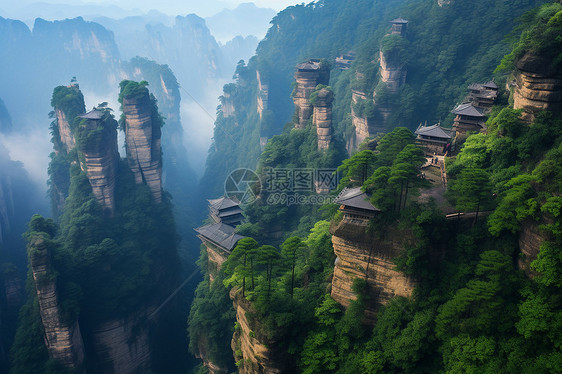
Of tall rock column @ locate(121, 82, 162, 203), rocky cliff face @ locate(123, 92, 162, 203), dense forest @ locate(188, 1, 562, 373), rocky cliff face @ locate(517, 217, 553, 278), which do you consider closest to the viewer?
dense forest @ locate(188, 1, 562, 373)

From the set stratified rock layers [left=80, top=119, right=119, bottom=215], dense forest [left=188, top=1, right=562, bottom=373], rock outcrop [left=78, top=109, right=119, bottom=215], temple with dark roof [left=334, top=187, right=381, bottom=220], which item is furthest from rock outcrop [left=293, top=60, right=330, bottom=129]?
temple with dark roof [left=334, top=187, right=381, bottom=220]

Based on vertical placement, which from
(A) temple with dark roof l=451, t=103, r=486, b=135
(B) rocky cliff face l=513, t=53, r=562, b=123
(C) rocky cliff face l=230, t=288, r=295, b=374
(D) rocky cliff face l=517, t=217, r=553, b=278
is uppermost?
(B) rocky cliff face l=513, t=53, r=562, b=123

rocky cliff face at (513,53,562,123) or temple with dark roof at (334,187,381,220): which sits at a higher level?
rocky cliff face at (513,53,562,123)

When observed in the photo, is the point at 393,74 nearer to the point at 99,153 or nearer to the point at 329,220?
the point at 329,220

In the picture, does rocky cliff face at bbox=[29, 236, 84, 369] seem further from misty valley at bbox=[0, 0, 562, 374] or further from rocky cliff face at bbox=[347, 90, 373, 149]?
rocky cliff face at bbox=[347, 90, 373, 149]

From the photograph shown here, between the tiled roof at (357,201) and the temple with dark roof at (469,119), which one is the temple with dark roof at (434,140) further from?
the tiled roof at (357,201)

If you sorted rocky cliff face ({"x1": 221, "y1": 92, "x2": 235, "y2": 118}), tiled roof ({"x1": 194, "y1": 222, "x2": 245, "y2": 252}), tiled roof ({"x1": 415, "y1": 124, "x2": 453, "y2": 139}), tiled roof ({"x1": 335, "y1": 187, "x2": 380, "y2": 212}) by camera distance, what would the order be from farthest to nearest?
rocky cliff face ({"x1": 221, "y1": 92, "x2": 235, "y2": 118})
tiled roof ({"x1": 194, "y1": 222, "x2": 245, "y2": 252})
tiled roof ({"x1": 415, "y1": 124, "x2": 453, "y2": 139})
tiled roof ({"x1": 335, "y1": 187, "x2": 380, "y2": 212})
